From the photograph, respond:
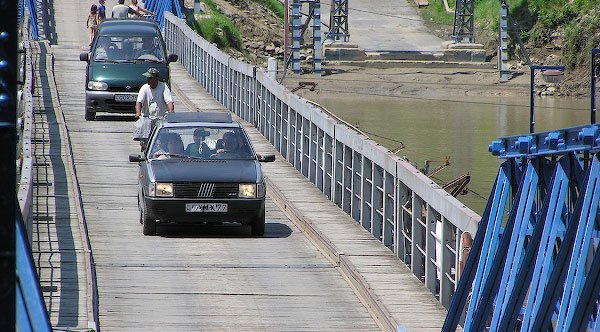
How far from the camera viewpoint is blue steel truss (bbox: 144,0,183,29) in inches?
2073

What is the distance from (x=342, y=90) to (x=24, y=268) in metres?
53.3

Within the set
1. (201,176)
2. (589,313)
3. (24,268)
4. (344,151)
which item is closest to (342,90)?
(344,151)

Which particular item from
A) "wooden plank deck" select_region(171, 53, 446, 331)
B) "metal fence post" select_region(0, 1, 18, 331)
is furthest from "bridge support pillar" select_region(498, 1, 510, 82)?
"metal fence post" select_region(0, 1, 18, 331)

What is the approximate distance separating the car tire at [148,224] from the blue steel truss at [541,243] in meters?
6.82

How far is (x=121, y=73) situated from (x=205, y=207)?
492 inches

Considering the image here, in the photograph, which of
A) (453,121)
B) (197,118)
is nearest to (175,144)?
(197,118)

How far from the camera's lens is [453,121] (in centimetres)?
5069

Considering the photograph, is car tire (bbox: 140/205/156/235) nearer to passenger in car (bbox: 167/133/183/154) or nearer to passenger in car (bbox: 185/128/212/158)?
passenger in car (bbox: 167/133/183/154)

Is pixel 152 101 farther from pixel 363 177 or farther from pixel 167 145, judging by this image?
pixel 363 177

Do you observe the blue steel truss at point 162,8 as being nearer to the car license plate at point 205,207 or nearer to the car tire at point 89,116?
the car tire at point 89,116

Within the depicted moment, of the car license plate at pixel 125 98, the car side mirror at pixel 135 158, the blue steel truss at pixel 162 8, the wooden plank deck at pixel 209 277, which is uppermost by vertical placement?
the blue steel truss at pixel 162 8

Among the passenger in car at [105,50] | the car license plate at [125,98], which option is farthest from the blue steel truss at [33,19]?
the car license plate at [125,98]

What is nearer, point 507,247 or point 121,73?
point 507,247

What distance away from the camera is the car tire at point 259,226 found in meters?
18.2
